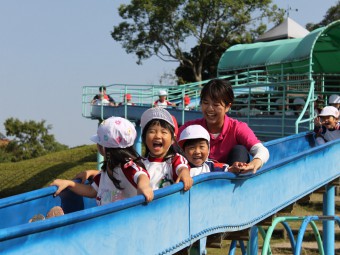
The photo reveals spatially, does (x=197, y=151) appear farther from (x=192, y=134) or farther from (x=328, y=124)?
(x=328, y=124)

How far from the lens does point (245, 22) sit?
127ft

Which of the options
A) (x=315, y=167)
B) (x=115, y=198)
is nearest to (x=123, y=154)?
(x=115, y=198)

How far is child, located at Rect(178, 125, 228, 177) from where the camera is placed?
5.07m

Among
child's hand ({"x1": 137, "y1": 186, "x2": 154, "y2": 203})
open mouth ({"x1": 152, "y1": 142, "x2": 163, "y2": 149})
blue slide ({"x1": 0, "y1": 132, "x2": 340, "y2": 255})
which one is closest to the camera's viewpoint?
blue slide ({"x1": 0, "y1": 132, "x2": 340, "y2": 255})

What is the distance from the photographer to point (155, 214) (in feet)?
13.2

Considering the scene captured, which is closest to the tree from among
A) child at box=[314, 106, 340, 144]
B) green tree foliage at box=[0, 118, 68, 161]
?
green tree foliage at box=[0, 118, 68, 161]

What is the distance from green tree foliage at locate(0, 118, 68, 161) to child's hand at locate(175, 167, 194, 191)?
102 ft

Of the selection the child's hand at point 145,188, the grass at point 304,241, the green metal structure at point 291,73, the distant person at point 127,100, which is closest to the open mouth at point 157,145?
the child's hand at point 145,188

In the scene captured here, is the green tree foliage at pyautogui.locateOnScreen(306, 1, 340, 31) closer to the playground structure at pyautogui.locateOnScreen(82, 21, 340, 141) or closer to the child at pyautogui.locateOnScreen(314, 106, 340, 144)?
the playground structure at pyautogui.locateOnScreen(82, 21, 340, 141)

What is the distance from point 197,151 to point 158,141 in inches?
24.1

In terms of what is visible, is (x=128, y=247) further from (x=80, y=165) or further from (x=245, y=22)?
(x=245, y=22)

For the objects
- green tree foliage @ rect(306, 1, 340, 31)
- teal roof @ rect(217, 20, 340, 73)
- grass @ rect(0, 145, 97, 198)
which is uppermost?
green tree foliage @ rect(306, 1, 340, 31)

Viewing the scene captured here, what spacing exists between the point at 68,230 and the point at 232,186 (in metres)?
2.29

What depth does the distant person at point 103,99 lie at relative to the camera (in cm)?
2128
